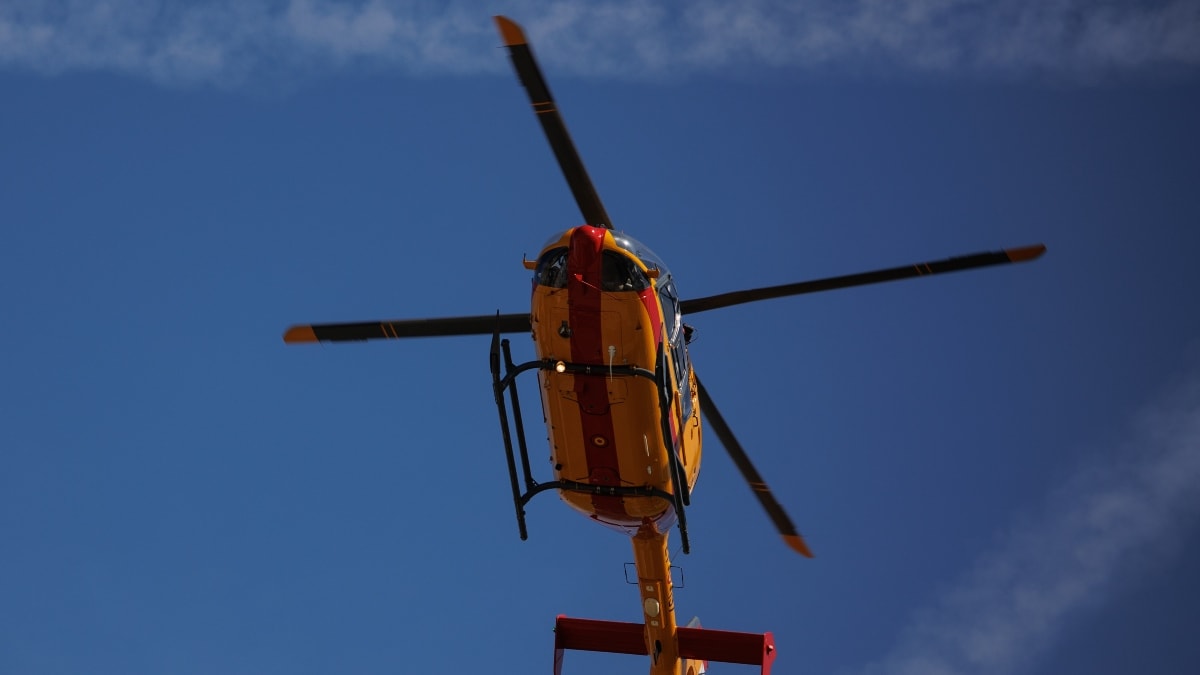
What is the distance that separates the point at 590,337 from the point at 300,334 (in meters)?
5.87

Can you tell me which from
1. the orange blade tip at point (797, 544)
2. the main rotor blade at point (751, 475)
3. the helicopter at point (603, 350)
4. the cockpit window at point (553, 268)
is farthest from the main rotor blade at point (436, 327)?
the orange blade tip at point (797, 544)

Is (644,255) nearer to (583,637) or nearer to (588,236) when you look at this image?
(588,236)

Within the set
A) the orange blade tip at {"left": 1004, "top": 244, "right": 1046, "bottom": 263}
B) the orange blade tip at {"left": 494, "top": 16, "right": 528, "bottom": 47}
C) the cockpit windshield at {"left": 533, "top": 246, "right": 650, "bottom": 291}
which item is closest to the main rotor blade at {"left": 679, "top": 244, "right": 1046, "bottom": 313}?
the orange blade tip at {"left": 1004, "top": 244, "right": 1046, "bottom": 263}

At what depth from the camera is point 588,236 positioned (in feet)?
77.5

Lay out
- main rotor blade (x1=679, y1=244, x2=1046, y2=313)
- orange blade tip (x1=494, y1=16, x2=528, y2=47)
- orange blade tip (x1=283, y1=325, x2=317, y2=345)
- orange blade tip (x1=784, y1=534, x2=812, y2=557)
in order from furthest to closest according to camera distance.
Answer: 1. orange blade tip (x1=784, y1=534, x2=812, y2=557)
2. orange blade tip (x1=283, y1=325, x2=317, y2=345)
3. main rotor blade (x1=679, y1=244, x2=1046, y2=313)
4. orange blade tip (x1=494, y1=16, x2=528, y2=47)

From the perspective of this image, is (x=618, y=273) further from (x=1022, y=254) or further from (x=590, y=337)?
(x=1022, y=254)

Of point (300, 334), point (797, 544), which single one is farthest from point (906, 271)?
point (300, 334)

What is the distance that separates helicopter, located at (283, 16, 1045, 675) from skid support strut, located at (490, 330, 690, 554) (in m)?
0.02

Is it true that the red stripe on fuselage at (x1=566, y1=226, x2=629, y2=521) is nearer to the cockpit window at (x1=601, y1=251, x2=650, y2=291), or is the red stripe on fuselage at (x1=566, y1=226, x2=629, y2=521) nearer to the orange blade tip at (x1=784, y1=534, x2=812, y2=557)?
the cockpit window at (x1=601, y1=251, x2=650, y2=291)

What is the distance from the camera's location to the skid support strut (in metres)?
24.1

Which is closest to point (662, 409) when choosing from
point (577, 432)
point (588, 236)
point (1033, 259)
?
point (577, 432)

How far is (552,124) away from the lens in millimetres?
23891

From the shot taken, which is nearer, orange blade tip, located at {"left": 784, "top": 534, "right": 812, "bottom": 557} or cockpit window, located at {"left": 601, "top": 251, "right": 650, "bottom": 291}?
cockpit window, located at {"left": 601, "top": 251, "right": 650, "bottom": 291}

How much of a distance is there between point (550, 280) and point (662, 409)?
2678mm
